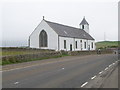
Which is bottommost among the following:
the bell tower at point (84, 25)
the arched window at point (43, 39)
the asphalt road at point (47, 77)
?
the asphalt road at point (47, 77)

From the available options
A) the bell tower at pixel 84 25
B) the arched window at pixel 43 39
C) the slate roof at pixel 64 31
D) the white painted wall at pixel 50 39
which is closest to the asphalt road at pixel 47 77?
the white painted wall at pixel 50 39

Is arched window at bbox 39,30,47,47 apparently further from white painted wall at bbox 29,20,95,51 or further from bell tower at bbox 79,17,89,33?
bell tower at bbox 79,17,89,33

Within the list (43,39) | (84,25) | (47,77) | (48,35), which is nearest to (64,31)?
(48,35)

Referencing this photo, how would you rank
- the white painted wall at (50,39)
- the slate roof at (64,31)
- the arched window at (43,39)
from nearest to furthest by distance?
the white painted wall at (50,39), the slate roof at (64,31), the arched window at (43,39)

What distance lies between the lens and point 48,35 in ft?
229

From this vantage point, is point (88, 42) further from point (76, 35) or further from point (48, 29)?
point (48, 29)

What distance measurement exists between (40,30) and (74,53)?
17.4 metres

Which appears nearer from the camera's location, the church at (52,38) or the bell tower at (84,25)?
the church at (52,38)

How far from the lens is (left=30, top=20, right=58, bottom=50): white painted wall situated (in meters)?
68.8

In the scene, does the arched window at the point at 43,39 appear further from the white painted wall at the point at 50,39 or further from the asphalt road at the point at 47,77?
the asphalt road at the point at 47,77

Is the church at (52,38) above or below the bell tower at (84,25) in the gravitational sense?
below

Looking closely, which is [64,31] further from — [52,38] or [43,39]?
[52,38]

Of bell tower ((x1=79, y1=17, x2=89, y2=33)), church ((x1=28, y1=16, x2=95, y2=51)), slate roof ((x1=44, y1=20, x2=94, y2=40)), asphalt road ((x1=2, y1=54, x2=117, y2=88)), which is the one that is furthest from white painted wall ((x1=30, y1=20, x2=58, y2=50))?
asphalt road ((x1=2, y1=54, x2=117, y2=88))

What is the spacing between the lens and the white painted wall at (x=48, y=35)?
68.8m
